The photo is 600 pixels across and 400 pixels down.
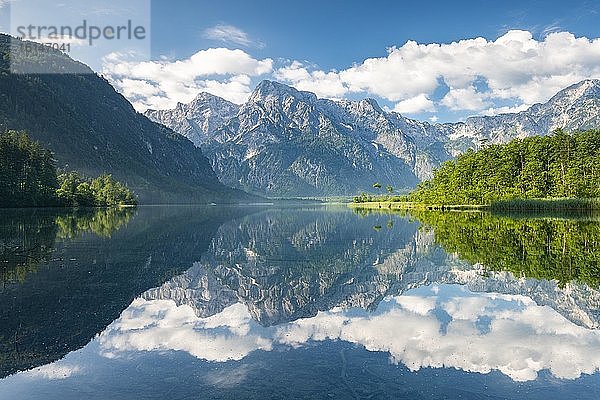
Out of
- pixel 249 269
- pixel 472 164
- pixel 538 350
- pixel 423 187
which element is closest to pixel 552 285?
pixel 538 350

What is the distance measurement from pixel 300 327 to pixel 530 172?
5440 inches

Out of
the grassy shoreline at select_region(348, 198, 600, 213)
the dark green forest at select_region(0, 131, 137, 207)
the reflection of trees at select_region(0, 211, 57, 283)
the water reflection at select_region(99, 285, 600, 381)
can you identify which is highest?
the dark green forest at select_region(0, 131, 137, 207)

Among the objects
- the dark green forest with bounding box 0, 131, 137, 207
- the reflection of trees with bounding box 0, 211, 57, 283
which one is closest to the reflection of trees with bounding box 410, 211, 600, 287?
the reflection of trees with bounding box 0, 211, 57, 283

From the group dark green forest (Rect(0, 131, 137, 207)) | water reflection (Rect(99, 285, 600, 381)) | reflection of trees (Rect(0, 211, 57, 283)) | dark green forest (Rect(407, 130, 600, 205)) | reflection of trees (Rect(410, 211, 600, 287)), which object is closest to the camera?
water reflection (Rect(99, 285, 600, 381))

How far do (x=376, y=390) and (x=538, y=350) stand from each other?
6955 mm

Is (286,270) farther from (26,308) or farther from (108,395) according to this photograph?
(108,395)

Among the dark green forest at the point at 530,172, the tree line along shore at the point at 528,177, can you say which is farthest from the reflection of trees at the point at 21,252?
the dark green forest at the point at 530,172

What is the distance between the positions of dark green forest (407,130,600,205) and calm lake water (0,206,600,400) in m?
100

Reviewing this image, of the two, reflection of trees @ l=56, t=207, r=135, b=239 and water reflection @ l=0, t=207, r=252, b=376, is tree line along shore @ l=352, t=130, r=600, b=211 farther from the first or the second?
water reflection @ l=0, t=207, r=252, b=376

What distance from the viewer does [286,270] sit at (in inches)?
1273

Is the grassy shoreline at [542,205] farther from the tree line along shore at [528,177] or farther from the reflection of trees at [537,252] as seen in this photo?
the reflection of trees at [537,252]

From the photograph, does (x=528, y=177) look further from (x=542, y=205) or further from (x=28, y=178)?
(x=28, y=178)

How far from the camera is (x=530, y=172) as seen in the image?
135 m

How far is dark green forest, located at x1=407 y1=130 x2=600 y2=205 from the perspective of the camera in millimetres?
123000
